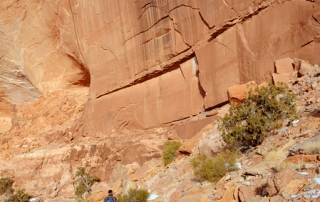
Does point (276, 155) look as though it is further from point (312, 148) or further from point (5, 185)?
point (5, 185)

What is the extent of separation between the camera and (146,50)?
1705 cm

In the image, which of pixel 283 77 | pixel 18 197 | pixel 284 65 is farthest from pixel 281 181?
pixel 18 197

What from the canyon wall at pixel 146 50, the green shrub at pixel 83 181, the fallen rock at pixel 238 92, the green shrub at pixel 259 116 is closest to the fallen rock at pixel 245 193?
the green shrub at pixel 259 116

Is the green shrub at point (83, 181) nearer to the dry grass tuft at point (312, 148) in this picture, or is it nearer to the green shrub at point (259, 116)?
the green shrub at point (259, 116)

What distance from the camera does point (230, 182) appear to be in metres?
6.66

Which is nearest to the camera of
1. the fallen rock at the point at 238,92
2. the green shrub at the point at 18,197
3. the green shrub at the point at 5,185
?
the fallen rock at the point at 238,92

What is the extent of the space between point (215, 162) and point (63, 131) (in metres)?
14.7

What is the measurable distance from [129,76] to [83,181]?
232 inches

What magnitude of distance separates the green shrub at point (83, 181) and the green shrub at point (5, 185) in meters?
3.56

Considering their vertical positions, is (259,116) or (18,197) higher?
(259,116)

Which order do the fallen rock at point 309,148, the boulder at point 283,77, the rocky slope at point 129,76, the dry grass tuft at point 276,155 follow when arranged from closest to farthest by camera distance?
the fallen rock at point 309,148 < the dry grass tuft at point 276,155 < the boulder at point 283,77 < the rocky slope at point 129,76

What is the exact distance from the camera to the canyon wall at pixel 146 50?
1159 cm

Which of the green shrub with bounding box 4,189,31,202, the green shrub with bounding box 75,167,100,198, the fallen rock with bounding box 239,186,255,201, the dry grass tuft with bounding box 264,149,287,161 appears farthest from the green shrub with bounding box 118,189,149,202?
the green shrub with bounding box 4,189,31,202

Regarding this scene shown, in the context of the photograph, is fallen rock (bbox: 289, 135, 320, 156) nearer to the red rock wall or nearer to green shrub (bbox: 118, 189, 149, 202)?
green shrub (bbox: 118, 189, 149, 202)
